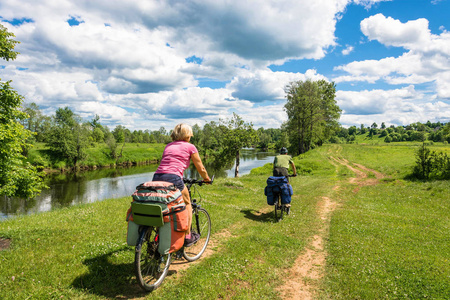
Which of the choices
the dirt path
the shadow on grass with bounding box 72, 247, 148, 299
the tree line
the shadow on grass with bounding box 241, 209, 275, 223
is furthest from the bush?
the tree line

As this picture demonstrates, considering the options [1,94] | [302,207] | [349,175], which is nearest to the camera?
[302,207]

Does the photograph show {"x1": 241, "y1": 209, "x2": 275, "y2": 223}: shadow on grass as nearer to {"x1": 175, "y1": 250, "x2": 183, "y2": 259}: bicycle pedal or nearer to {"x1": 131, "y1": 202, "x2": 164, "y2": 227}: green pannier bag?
{"x1": 175, "y1": 250, "x2": 183, "y2": 259}: bicycle pedal

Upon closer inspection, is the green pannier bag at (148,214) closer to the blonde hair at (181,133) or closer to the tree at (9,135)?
the blonde hair at (181,133)

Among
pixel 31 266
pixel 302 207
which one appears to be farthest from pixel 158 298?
pixel 302 207

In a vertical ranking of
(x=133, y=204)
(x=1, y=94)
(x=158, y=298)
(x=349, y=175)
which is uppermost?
(x=1, y=94)

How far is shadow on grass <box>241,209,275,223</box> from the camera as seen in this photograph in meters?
10.6

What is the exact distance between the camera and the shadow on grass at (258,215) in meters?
10.6

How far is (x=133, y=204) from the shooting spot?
4398mm

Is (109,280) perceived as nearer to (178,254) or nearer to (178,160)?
(178,254)

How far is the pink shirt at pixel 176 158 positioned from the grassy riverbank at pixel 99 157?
64.9m

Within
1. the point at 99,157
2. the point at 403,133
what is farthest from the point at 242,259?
the point at 403,133

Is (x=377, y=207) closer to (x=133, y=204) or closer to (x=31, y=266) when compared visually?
(x=133, y=204)

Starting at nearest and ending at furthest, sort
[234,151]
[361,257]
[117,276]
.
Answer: [117,276] → [361,257] → [234,151]

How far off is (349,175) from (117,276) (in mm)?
31197
